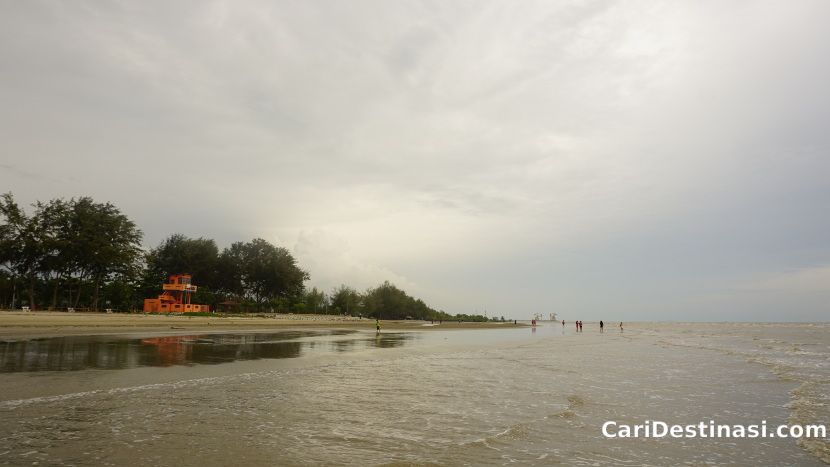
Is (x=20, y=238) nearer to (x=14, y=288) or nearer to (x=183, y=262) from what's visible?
(x=14, y=288)

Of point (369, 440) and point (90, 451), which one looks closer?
point (90, 451)

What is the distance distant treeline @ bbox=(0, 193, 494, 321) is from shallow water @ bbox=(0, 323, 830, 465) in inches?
1956

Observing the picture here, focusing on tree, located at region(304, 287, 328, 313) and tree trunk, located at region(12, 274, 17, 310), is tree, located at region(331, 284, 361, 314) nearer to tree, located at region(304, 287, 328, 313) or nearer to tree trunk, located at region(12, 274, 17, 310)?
tree, located at region(304, 287, 328, 313)

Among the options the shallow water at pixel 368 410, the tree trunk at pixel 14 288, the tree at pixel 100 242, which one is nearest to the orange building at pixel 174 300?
the tree at pixel 100 242

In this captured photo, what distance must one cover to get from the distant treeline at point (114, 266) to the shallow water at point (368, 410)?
49670 millimetres

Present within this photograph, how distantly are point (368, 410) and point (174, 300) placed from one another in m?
67.6

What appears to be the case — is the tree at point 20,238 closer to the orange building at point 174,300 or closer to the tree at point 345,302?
the orange building at point 174,300

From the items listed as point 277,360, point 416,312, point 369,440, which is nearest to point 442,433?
point 369,440

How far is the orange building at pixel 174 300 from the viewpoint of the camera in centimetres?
6775

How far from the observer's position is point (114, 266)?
6788 cm

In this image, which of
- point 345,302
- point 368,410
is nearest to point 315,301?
point 345,302

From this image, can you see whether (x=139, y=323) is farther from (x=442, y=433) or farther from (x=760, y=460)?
(x=760, y=460)

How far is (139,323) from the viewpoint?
45.2m

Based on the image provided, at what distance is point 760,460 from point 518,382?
901cm
